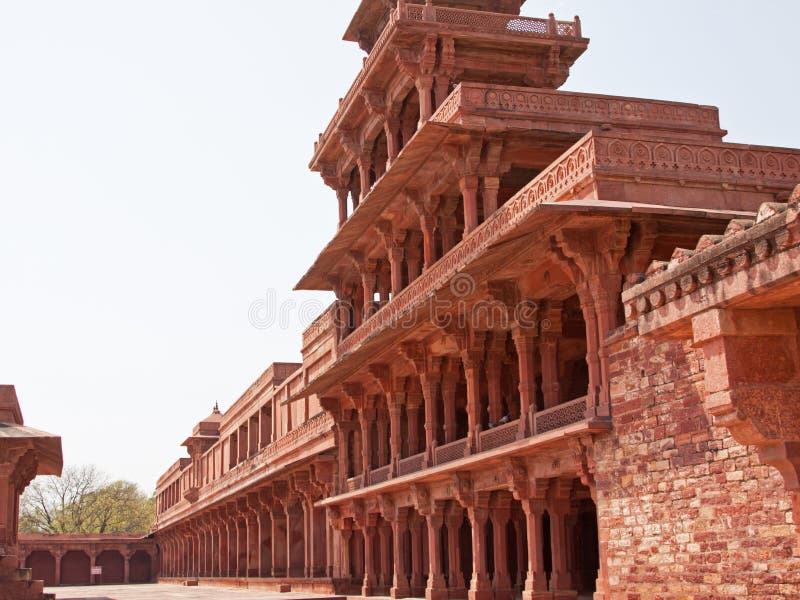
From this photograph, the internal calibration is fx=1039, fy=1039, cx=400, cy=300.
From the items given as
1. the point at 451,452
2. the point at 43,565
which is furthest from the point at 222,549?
the point at 451,452

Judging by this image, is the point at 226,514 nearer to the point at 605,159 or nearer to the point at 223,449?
the point at 223,449

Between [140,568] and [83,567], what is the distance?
199 inches

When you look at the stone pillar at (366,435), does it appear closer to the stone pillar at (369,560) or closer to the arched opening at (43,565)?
the stone pillar at (369,560)

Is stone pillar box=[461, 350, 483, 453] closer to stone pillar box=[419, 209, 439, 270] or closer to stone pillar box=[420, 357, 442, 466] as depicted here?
stone pillar box=[420, 357, 442, 466]

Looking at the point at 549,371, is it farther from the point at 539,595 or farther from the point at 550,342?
the point at 539,595

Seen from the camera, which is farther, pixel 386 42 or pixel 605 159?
pixel 386 42

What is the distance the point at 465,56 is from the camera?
2347cm

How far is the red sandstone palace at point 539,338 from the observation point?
844cm

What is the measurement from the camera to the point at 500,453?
17.4 metres

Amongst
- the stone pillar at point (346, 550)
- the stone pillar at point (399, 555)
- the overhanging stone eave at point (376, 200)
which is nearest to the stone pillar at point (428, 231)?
the overhanging stone eave at point (376, 200)

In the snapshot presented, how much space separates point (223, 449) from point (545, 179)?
3824 centimetres

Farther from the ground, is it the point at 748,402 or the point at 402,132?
the point at 402,132

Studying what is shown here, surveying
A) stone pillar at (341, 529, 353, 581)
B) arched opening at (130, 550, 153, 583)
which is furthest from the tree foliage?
stone pillar at (341, 529, 353, 581)

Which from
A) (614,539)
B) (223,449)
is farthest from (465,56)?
(223,449)
